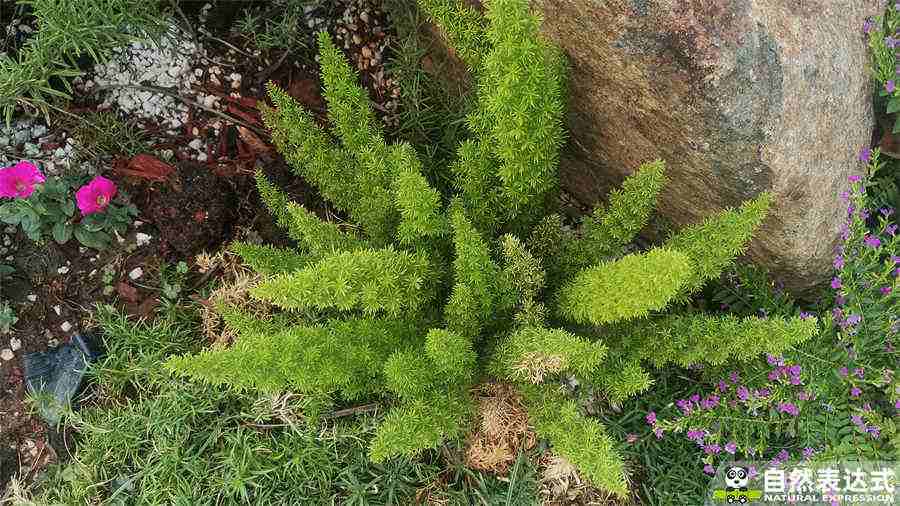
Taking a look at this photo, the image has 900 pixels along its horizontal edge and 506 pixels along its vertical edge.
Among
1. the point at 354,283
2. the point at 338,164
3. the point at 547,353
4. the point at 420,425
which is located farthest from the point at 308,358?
the point at 338,164

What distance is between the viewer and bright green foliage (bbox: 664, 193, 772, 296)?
1.72 metres

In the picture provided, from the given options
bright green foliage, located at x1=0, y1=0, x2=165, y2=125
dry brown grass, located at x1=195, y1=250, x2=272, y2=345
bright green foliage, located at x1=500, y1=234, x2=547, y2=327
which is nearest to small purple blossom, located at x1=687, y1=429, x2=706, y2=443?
bright green foliage, located at x1=500, y1=234, x2=547, y2=327

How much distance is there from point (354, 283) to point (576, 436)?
68cm

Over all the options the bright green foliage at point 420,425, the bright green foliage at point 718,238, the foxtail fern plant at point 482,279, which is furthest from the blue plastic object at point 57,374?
the bright green foliage at point 718,238

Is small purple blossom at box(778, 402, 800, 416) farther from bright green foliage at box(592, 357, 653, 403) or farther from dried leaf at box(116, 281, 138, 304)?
dried leaf at box(116, 281, 138, 304)

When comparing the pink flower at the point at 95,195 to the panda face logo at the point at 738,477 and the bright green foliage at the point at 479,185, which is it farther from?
the panda face logo at the point at 738,477

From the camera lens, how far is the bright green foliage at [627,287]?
153 cm

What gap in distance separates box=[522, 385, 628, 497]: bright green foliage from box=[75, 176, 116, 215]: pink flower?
1415 mm

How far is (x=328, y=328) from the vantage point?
194 centimetres

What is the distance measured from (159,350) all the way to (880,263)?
89.1 inches

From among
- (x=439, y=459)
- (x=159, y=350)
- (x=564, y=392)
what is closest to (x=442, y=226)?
(x=564, y=392)

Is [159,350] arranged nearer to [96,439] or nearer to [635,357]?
[96,439]

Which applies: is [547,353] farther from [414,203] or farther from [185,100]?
[185,100]

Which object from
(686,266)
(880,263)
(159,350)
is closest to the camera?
(686,266)
